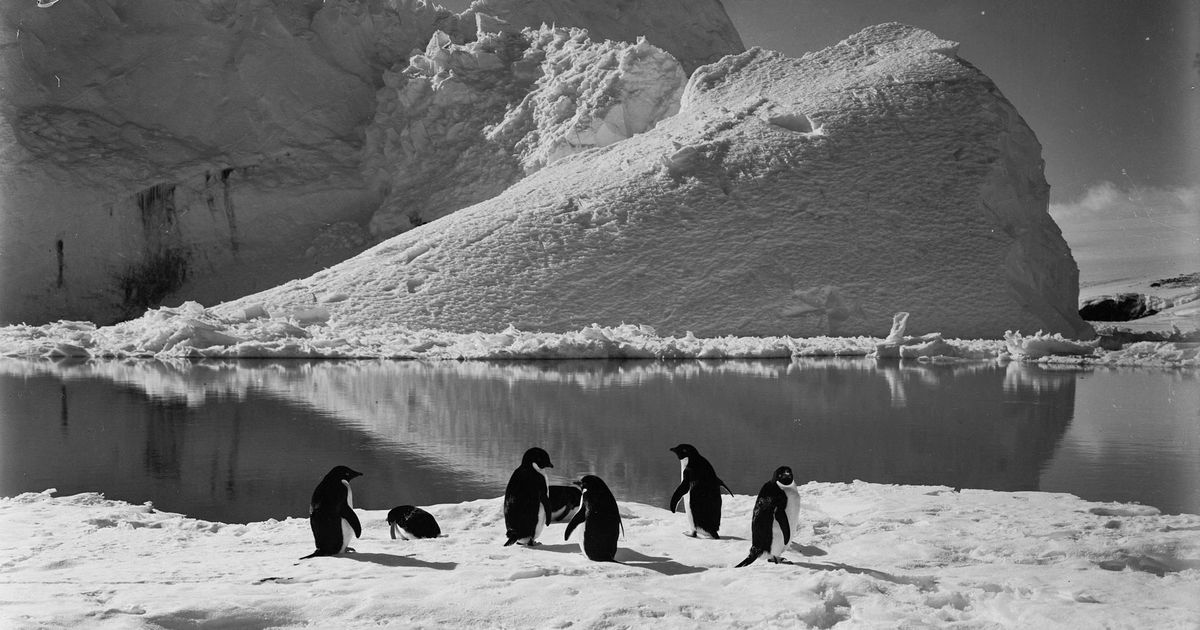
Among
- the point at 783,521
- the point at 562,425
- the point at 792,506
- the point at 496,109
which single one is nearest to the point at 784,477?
the point at 792,506

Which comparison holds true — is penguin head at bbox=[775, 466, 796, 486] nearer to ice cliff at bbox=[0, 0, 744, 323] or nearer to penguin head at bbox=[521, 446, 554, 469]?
penguin head at bbox=[521, 446, 554, 469]

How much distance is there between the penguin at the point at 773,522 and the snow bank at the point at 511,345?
45.4 ft

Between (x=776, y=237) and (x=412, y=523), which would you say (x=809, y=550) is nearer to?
(x=412, y=523)

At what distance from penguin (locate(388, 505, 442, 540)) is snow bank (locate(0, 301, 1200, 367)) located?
42.9 ft

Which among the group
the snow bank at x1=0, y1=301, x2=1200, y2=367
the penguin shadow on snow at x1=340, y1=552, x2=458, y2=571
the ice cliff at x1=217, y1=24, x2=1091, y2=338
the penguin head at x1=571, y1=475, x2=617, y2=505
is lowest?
the penguin shadow on snow at x1=340, y1=552, x2=458, y2=571

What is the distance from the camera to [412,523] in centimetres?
527

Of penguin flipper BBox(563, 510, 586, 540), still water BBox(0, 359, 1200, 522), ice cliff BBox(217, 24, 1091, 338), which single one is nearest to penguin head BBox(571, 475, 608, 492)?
penguin flipper BBox(563, 510, 586, 540)

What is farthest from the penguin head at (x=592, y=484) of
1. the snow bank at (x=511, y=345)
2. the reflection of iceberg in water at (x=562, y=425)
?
the snow bank at (x=511, y=345)

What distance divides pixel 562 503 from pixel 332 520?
1.50m

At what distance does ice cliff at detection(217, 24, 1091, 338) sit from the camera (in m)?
21.3

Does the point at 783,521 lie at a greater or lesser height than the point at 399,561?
greater

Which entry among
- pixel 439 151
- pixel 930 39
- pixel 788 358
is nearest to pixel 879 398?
pixel 788 358

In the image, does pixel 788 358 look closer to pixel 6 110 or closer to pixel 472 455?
pixel 472 455

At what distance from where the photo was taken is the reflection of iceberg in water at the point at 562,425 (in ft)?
24.0
